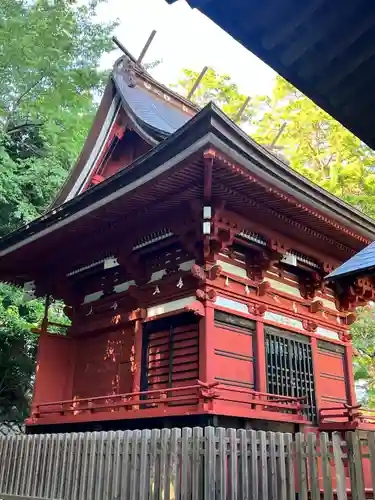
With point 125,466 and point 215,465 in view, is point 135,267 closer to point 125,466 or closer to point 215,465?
point 125,466

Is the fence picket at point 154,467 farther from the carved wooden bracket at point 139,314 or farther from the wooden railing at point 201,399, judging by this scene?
the carved wooden bracket at point 139,314

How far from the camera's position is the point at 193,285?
763cm

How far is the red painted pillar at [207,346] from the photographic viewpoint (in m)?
6.88

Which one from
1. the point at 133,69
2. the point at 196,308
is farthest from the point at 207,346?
the point at 133,69

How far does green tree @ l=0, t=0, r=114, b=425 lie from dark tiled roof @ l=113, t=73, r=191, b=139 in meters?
3.17

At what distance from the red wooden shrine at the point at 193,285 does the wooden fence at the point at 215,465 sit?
108cm

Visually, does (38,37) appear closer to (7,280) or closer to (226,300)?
(7,280)

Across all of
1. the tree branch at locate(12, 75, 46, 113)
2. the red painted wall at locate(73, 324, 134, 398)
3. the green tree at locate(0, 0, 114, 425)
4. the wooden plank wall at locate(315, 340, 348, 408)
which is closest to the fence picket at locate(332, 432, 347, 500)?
the wooden plank wall at locate(315, 340, 348, 408)

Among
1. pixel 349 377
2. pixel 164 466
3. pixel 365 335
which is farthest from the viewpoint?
pixel 365 335

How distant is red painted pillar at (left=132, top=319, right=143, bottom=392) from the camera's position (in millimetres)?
7925

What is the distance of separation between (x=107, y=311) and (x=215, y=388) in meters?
3.54

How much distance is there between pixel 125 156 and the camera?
10719 millimetres

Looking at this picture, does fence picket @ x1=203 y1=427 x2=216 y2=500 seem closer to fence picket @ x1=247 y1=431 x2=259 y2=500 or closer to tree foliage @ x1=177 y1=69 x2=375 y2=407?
fence picket @ x1=247 y1=431 x2=259 y2=500

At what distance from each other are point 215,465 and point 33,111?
1207cm
